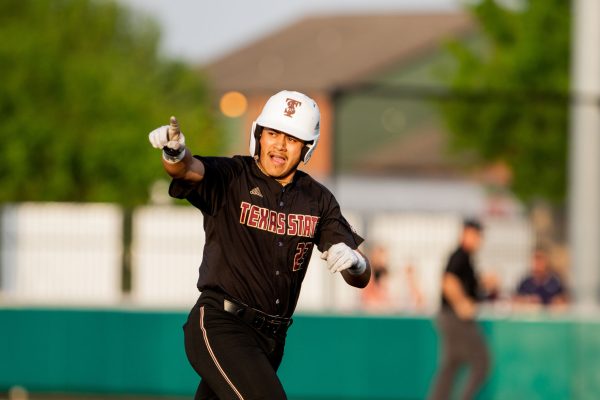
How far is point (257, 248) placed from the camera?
7.40 metres

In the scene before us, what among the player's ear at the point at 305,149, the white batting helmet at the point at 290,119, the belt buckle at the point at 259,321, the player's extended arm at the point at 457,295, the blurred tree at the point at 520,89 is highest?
the blurred tree at the point at 520,89

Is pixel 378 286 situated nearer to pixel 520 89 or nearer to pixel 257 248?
pixel 257 248

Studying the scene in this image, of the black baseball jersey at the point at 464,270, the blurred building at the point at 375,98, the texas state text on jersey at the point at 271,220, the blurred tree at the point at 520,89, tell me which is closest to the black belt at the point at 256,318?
the texas state text on jersey at the point at 271,220

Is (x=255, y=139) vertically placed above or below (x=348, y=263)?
above

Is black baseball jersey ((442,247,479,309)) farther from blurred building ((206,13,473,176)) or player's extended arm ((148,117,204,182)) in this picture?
blurred building ((206,13,473,176))

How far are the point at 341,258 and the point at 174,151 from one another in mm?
981

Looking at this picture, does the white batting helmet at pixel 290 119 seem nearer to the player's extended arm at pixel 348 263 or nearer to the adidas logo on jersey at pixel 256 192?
the adidas logo on jersey at pixel 256 192

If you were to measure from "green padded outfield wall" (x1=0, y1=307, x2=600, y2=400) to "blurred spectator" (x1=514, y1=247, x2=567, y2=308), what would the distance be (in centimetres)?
133

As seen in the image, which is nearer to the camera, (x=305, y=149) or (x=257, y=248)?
(x=257, y=248)

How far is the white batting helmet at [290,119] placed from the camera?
737 centimetres

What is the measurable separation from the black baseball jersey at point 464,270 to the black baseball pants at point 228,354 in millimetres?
6612

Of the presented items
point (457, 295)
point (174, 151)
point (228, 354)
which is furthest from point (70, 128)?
point (174, 151)

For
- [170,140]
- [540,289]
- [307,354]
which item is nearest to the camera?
[170,140]

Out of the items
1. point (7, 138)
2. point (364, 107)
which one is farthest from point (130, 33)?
point (7, 138)
